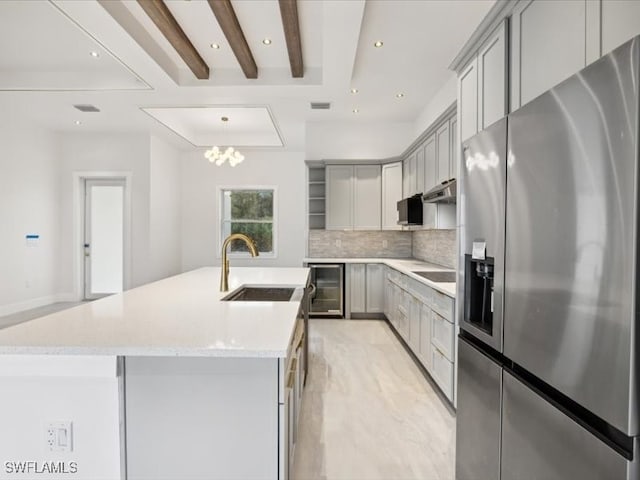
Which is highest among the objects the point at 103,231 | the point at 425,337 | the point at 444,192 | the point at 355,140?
the point at 355,140

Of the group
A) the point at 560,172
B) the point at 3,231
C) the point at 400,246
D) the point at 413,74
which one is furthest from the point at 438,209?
the point at 3,231

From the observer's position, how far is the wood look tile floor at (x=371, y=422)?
6.38 ft

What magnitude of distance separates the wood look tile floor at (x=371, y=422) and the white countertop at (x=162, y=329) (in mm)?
1000

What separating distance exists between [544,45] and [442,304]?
1.78 meters

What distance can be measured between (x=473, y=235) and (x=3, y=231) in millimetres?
6482

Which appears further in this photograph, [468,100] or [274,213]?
[274,213]

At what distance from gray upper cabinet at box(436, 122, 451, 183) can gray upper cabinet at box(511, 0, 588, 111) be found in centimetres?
173

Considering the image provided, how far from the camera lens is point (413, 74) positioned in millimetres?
3670

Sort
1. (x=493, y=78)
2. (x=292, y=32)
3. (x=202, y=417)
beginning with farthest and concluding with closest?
1. (x=292, y=32)
2. (x=493, y=78)
3. (x=202, y=417)

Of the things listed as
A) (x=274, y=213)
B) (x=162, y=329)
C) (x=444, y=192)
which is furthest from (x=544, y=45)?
(x=274, y=213)

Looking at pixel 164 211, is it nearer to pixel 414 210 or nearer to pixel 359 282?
pixel 359 282

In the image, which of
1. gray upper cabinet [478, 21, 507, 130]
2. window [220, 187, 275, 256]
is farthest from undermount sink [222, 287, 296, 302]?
window [220, 187, 275, 256]

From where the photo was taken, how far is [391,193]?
17.0ft

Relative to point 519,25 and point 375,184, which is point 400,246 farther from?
point 519,25
